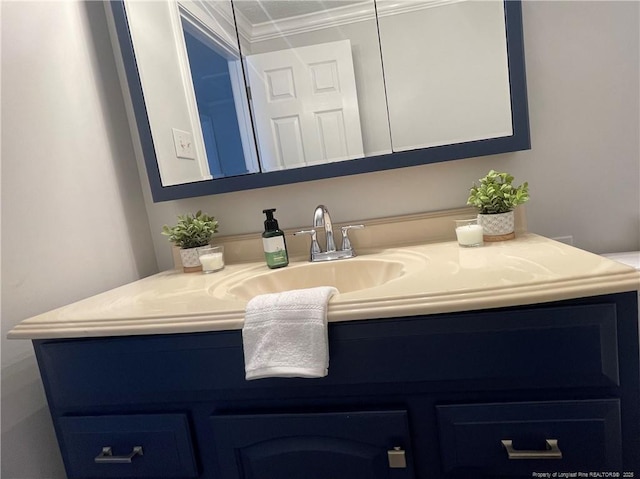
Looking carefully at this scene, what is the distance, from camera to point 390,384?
23.5 inches

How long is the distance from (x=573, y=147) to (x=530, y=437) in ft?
2.51

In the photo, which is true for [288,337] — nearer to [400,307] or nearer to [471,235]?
[400,307]

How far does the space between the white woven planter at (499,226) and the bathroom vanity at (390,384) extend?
0.45 feet

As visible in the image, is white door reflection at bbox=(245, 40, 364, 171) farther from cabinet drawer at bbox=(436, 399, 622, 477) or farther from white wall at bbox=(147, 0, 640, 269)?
cabinet drawer at bbox=(436, 399, 622, 477)

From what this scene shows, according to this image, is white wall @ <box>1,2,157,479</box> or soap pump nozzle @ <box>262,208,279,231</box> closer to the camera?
white wall @ <box>1,2,157,479</box>

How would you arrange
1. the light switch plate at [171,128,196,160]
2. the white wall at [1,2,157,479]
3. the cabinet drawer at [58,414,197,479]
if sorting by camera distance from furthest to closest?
the light switch plate at [171,128,196,160] → the white wall at [1,2,157,479] → the cabinet drawer at [58,414,197,479]

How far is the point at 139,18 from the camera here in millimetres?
1082

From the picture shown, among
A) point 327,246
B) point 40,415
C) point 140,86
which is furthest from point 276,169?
point 40,415

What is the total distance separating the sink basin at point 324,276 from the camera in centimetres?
91

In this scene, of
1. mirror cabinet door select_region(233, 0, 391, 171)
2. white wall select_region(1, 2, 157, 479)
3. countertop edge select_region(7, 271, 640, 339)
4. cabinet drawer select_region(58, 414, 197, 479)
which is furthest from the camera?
mirror cabinet door select_region(233, 0, 391, 171)

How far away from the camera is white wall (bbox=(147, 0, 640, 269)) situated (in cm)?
92

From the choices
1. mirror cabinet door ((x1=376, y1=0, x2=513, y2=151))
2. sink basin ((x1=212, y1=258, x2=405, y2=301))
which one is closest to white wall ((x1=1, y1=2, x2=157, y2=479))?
sink basin ((x1=212, y1=258, x2=405, y2=301))

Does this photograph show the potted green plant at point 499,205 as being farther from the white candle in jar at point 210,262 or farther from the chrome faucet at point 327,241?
the white candle in jar at point 210,262

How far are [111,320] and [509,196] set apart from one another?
897mm
